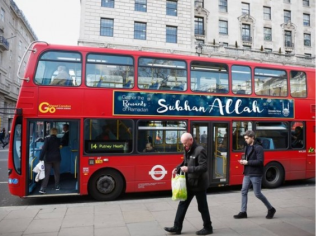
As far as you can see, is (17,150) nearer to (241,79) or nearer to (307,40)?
(241,79)

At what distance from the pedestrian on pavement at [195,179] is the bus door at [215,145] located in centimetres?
320

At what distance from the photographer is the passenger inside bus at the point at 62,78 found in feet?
21.5

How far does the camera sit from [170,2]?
98.8 feet

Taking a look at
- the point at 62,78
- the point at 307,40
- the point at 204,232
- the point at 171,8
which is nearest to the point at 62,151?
the point at 62,78

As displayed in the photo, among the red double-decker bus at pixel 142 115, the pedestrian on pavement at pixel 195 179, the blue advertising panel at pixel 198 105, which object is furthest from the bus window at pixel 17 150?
the pedestrian on pavement at pixel 195 179

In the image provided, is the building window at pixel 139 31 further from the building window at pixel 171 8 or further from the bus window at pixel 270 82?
the bus window at pixel 270 82

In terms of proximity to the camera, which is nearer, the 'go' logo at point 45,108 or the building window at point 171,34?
the 'go' logo at point 45,108

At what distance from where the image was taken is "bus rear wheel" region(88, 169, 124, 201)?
6.73 meters

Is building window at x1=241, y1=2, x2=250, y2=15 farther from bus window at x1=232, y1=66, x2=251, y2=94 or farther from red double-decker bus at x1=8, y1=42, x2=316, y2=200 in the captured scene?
bus window at x1=232, y1=66, x2=251, y2=94

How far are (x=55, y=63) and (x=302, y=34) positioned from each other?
4186 centimetres

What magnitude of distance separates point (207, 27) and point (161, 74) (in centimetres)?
3006

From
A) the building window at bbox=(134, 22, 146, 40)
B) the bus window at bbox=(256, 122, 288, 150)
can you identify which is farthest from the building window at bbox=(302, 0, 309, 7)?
the bus window at bbox=(256, 122, 288, 150)

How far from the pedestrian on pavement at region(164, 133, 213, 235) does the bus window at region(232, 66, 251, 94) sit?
423cm

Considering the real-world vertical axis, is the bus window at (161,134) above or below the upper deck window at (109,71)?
below
